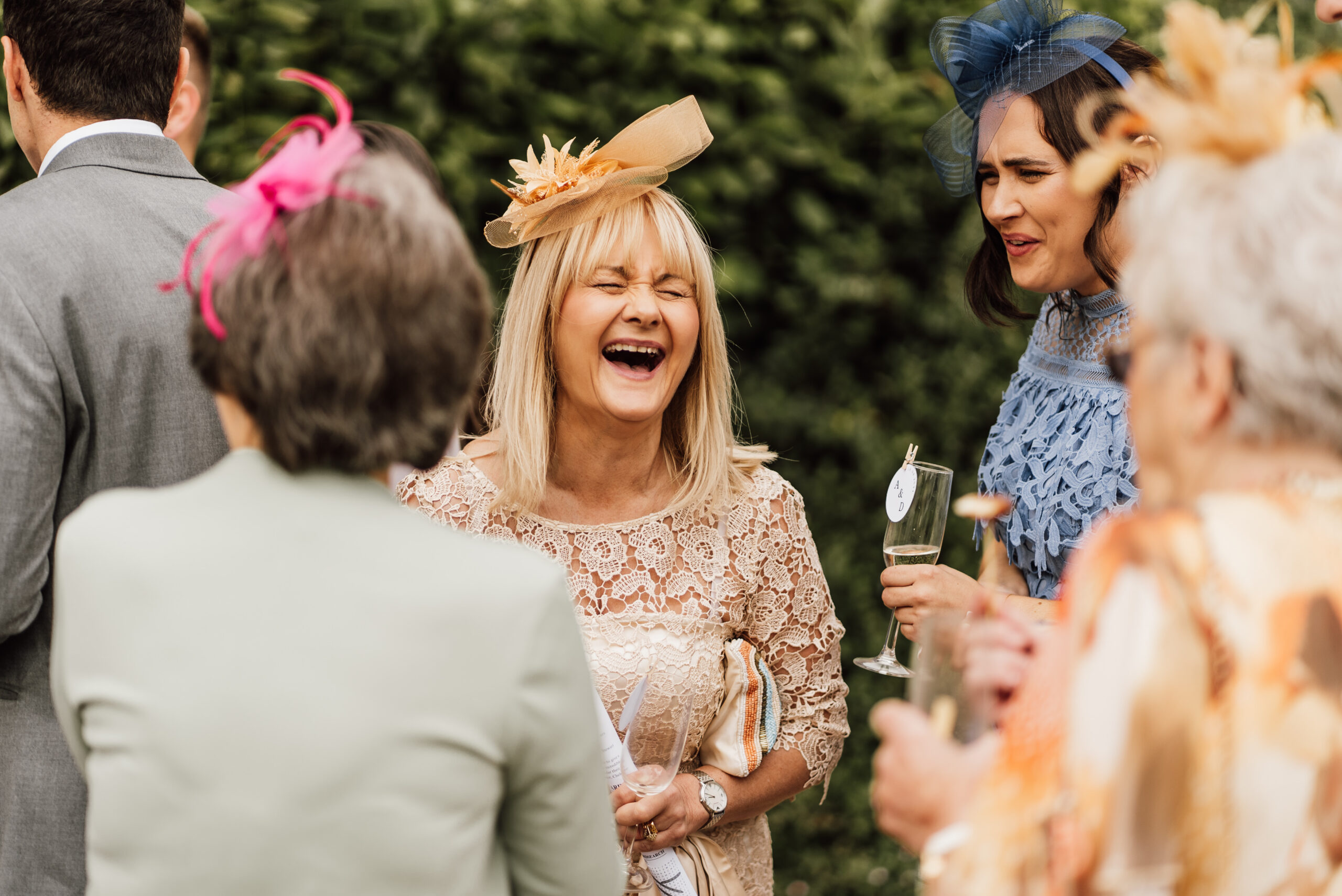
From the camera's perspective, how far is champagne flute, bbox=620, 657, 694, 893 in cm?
227

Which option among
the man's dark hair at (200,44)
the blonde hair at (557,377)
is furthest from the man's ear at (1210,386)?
the man's dark hair at (200,44)

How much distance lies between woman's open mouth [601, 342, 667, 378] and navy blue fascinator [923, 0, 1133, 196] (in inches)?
34.7

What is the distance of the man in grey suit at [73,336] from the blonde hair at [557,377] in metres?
0.75

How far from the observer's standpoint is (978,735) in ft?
4.92

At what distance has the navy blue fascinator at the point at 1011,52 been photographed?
9.13 feet

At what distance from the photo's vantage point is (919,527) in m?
2.57

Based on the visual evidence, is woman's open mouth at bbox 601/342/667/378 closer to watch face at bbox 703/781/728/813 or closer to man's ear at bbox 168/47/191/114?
watch face at bbox 703/781/728/813

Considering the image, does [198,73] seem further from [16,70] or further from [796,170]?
[796,170]

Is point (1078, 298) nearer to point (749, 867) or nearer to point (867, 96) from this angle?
point (749, 867)

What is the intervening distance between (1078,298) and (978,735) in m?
1.62

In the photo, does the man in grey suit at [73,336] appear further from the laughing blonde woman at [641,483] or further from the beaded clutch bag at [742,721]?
the beaded clutch bag at [742,721]

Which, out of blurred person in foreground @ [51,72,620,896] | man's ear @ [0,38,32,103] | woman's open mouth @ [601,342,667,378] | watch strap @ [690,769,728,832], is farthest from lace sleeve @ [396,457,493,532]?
blurred person in foreground @ [51,72,620,896]

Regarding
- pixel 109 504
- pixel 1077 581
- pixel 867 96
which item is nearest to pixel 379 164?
pixel 109 504

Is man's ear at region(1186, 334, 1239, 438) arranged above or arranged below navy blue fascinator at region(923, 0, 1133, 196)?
below
